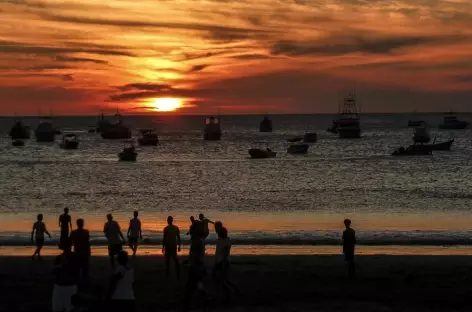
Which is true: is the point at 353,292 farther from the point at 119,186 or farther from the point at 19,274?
the point at 119,186

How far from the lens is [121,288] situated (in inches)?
449

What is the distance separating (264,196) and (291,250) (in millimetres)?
28597

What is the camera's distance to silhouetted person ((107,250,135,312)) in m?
11.4

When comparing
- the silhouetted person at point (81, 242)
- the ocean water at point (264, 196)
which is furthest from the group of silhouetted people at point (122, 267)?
the ocean water at point (264, 196)

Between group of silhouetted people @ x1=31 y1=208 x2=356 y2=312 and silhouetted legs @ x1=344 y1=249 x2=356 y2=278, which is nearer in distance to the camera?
group of silhouetted people @ x1=31 y1=208 x2=356 y2=312

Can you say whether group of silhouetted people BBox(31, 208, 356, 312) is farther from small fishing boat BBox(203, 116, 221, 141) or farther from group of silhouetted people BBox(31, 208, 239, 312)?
small fishing boat BBox(203, 116, 221, 141)

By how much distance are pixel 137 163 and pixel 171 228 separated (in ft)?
262

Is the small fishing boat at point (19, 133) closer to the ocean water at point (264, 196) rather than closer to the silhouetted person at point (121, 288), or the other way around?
the ocean water at point (264, 196)

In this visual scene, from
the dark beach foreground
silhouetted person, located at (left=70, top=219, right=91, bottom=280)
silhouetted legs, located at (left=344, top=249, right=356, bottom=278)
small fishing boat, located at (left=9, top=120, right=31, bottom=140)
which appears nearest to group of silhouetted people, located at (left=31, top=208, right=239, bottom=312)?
silhouetted person, located at (left=70, top=219, right=91, bottom=280)

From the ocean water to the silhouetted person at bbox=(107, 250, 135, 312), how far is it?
54.9 feet

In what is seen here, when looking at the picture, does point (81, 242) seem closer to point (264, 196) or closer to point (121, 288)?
point (121, 288)

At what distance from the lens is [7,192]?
59.5 m

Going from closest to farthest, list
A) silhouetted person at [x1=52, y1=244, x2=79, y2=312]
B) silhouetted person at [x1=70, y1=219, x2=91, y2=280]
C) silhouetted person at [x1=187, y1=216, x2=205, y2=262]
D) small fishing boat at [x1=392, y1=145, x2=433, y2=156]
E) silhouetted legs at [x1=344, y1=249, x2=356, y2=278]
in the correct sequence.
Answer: silhouetted person at [x1=52, y1=244, x2=79, y2=312]
silhouetted person at [x1=187, y1=216, x2=205, y2=262]
silhouetted person at [x1=70, y1=219, x2=91, y2=280]
silhouetted legs at [x1=344, y1=249, x2=356, y2=278]
small fishing boat at [x1=392, y1=145, x2=433, y2=156]

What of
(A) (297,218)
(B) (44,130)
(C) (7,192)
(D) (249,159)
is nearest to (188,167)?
(D) (249,159)
